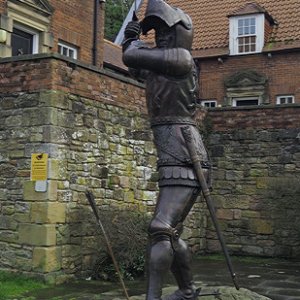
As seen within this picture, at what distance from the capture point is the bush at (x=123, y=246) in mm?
8797

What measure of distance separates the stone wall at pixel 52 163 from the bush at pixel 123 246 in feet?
0.81

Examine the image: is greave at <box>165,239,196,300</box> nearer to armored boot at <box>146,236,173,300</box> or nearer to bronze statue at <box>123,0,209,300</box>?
bronze statue at <box>123,0,209,300</box>

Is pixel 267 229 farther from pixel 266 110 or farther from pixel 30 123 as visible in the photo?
pixel 30 123

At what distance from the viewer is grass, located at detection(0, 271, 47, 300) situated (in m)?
7.77

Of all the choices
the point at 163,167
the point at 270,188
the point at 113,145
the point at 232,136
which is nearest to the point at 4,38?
the point at 113,145

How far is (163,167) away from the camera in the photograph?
16.0ft

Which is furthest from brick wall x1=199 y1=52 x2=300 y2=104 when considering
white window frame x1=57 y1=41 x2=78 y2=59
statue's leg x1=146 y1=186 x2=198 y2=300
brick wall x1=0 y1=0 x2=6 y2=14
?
statue's leg x1=146 y1=186 x2=198 y2=300

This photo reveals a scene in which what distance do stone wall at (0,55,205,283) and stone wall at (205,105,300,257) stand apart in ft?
12.7

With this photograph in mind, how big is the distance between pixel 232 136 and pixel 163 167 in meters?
8.24

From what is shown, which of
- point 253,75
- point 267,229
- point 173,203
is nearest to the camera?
point 173,203

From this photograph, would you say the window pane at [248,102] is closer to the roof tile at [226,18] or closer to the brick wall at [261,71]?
the brick wall at [261,71]

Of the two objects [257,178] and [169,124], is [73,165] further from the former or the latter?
[257,178]

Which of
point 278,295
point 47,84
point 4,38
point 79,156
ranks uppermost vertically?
point 4,38

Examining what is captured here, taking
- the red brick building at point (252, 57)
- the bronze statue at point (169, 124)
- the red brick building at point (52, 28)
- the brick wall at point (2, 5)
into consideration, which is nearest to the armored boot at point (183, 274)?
the bronze statue at point (169, 124)
